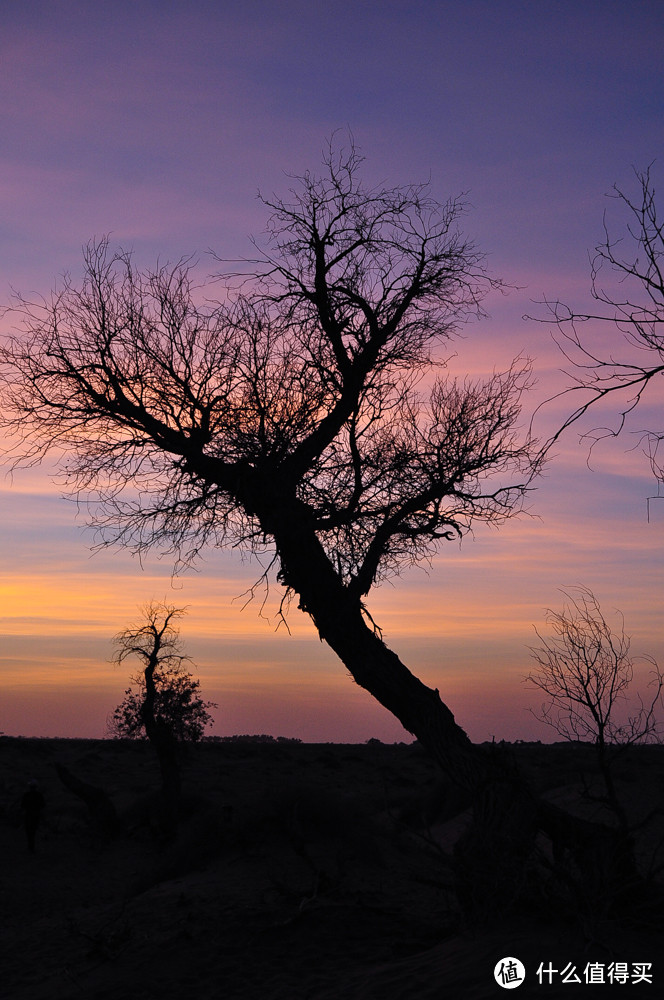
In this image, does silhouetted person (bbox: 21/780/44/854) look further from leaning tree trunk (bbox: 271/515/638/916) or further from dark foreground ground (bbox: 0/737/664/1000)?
leaning tree trunk (bbox: 271/515/638/916)

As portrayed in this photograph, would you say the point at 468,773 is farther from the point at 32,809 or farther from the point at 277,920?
the point at 32,809

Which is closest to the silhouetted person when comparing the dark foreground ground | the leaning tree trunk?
the dark foreground ground

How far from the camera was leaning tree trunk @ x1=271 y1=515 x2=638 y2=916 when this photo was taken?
1025 centimetres

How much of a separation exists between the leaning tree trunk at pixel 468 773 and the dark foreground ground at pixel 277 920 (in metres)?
0.40

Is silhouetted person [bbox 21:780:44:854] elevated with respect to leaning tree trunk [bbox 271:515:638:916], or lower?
lower

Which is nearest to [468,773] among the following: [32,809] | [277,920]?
[277,920]

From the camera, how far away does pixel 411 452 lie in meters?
13.0

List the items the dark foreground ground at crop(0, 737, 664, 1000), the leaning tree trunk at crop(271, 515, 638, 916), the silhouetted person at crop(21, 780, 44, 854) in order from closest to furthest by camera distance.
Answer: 1. the dark foreground ground at crop(0, 737, 664, 1000)
2. the leaning tree trunk at crop(271, 515, 638, 916)
3. the silhouetted person at crop(21, 780, 44, 854)

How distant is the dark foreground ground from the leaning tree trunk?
0.40 meters

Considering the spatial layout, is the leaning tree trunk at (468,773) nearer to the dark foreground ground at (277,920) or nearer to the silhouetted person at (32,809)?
the dark foreground ground at (277,920)

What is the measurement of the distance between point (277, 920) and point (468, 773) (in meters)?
3.91

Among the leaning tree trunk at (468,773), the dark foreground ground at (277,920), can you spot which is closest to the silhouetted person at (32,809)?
the dark foreground ground at (277,920)

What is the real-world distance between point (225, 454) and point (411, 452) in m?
2.81

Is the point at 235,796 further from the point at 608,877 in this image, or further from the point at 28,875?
the point at 608,877
